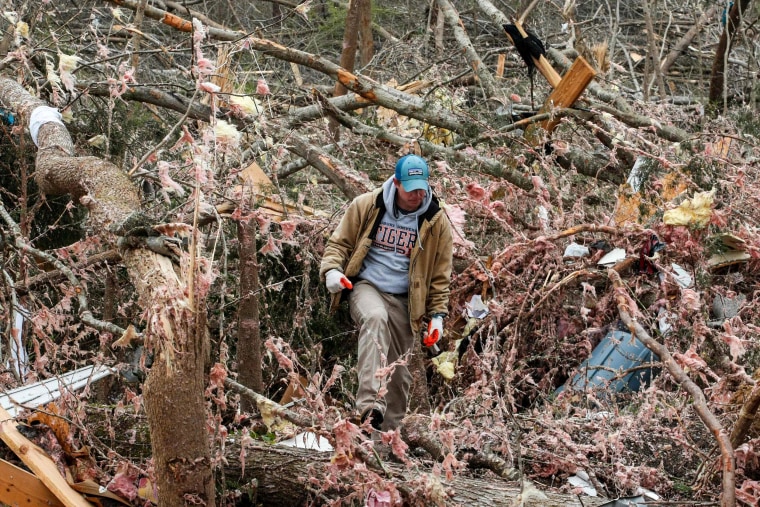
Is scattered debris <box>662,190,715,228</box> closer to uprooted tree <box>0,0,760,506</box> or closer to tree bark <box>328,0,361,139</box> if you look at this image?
uprooted tree <box>0,0,760,506</box>

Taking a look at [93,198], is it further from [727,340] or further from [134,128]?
[134,128]

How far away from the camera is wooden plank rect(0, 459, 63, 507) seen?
354 centimetres

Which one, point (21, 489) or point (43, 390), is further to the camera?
point (43, 390)

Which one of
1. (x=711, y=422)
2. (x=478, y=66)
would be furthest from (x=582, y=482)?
(x=478, y=66)

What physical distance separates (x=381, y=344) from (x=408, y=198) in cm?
72

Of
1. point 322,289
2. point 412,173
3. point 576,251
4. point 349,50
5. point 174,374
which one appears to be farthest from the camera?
point 349,50

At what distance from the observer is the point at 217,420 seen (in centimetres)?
366

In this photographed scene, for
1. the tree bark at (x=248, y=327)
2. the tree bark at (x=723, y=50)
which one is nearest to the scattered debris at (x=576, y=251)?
the tree bark at (x=248, y=327)

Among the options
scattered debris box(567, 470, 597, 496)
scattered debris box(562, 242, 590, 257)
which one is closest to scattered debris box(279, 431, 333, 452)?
scattered debris box(567, 470, 597, 496)

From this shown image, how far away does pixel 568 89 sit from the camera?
609 cm

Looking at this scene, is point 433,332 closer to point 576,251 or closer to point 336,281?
point 336,281

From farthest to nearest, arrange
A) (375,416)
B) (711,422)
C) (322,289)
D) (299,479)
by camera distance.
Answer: (322,289) → (375,416) → (299,479) → (711,422)

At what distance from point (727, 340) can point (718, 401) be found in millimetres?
288

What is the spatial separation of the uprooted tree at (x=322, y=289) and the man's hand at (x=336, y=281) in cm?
38
